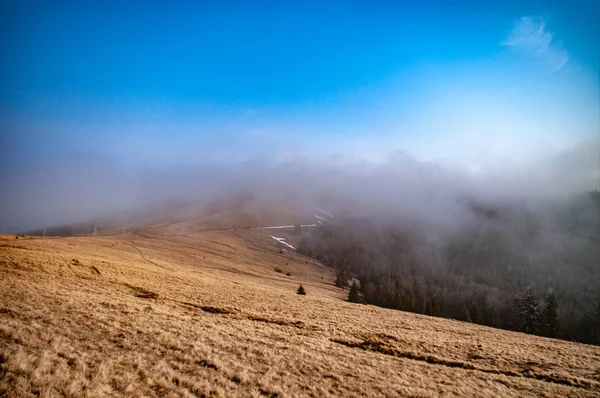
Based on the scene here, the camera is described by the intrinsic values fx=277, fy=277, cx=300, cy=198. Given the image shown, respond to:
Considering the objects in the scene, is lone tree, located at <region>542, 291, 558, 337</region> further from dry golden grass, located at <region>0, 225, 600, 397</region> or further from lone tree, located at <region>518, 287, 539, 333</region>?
dry golden grass, located at <region>0, 225, 600, 397</region>

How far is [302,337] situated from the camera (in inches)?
663

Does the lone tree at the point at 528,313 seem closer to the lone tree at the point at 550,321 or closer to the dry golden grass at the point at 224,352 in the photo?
the lone tree at the point at 550,321

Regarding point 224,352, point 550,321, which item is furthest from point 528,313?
point 224,352

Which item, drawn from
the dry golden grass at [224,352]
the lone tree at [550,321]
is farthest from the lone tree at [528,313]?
the dry golden grass at [224,352]

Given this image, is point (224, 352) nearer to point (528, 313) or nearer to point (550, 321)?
point (528, 313)

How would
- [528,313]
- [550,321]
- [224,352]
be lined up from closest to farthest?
[224,352]
[550,321]
[528,313]

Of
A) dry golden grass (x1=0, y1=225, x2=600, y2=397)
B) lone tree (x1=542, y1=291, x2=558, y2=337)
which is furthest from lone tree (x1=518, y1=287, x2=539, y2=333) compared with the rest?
dry golden grass (x1=0, y1=225, x2=600, y2=397)

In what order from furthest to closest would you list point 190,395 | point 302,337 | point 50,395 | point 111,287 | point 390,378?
point 111,287
point 302,337
point 390,378
point 190,395
point 50,395

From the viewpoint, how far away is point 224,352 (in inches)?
496

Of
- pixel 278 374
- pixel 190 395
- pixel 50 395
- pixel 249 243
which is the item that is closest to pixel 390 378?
pixel 278 374

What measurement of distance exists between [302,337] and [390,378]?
6.13 meters

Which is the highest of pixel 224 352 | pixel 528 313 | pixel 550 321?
pixel 224 352

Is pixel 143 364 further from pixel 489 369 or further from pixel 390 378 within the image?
pixel 489 369

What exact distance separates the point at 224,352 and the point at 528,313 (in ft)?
233
